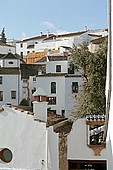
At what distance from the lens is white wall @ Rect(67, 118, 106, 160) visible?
10695mm

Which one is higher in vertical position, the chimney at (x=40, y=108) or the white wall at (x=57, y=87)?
the white wall at (x=57, y=87)

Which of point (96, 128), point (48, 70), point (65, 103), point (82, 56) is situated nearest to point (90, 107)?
point (82, 56)

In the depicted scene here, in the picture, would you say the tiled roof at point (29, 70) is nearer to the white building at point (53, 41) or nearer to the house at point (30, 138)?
the white building at point (53, 41)

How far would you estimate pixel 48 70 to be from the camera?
35219 mm

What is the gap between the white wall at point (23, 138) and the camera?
35.3 ft

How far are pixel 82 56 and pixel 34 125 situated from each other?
38.7 ft

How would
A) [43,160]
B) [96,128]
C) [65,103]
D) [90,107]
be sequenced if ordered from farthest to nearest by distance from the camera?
1. [65,103]
2. [90,107]
3. [96,128]
4. [43,160]

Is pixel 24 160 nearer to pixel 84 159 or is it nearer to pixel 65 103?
pixel 84 159

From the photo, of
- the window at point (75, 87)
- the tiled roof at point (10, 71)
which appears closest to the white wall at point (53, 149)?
the window at point (75, 87)

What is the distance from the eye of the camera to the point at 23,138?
10938 millimetres

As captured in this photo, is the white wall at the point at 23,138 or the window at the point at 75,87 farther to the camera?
the window at the point at 75,87

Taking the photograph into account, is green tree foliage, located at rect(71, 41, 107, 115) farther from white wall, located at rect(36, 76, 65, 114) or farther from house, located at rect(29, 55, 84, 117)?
white wall, located at rect(36, 76, 65, 114)

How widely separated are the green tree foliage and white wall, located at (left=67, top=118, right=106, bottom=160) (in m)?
7.97

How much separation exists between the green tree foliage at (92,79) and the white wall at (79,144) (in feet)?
26.1
